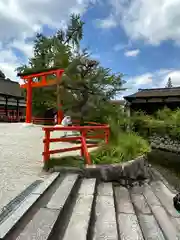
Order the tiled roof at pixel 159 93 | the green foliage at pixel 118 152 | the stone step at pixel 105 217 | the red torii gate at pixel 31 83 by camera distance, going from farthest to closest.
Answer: the tiled roof at pixel 159 93 → the red torii gate at pixel 31 83 → the green foliage at pixel 118 152 → the stone step at pixel 105 217

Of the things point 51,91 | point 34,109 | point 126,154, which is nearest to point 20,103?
point 34,109

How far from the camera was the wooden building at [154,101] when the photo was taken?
18750 mm

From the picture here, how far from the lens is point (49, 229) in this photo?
96.6 inches

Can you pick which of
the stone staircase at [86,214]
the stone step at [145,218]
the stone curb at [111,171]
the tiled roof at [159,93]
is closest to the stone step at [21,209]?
the stone staircase at [86,214]

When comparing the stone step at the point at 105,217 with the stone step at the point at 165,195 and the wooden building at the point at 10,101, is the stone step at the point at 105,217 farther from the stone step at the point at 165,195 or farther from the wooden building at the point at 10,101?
the wooden building at the point at 10,101

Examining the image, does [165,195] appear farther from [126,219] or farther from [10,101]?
[10,101]

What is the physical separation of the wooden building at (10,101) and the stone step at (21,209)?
2086 cm

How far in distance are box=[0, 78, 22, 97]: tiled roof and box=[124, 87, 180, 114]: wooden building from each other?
1334 cm

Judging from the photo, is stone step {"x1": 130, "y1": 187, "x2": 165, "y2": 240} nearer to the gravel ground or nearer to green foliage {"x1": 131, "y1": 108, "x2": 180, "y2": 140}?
the gravel ground

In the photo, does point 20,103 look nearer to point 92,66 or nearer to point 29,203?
point 92,66

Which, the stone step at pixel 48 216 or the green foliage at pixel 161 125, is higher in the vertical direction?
the green foliage at pixel 161 125

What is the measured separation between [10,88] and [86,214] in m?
24.9

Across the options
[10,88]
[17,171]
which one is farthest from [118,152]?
[10,88]

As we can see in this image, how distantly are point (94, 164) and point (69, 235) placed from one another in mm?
2619
